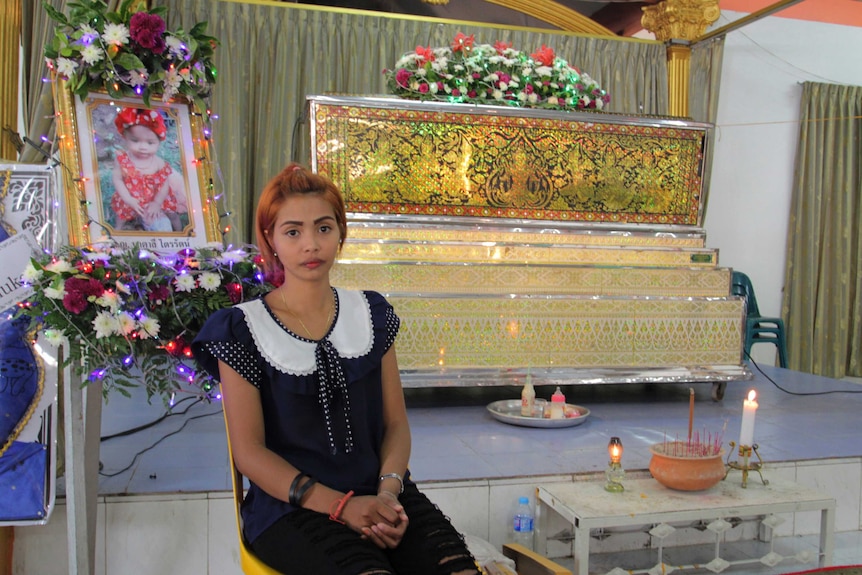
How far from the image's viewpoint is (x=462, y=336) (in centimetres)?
395

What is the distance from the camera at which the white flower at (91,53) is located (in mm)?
2121

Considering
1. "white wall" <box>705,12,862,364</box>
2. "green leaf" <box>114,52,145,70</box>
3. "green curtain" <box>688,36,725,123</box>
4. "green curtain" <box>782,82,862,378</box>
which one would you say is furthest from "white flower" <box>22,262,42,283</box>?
"green curtain" <box>782,82,862,378</box>

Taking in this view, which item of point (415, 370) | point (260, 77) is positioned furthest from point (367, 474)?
point (260, 77)

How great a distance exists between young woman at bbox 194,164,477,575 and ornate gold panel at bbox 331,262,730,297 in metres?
2.06

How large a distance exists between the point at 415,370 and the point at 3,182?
2.17 meters

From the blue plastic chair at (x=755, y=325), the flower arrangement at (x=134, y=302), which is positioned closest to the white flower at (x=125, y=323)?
the flower arrangement at (x=134, y=302)

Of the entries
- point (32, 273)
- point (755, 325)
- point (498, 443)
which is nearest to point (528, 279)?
point (498, 443)

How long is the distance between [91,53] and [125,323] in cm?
80

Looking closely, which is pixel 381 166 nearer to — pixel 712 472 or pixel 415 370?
pixel 415 370

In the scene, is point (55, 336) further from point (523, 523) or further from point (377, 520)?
point (523, 523)

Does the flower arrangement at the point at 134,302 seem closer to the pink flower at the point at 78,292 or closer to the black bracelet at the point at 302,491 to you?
the pink flower at the point at 78,292

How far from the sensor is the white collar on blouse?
1.65 meters

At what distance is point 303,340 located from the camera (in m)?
1.70

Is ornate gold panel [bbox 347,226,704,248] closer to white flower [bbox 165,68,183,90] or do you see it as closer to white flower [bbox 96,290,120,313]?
white flower [bbox 165,68,183,90]
